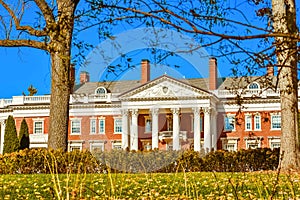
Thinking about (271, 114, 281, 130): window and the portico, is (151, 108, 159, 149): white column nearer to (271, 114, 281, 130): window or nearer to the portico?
the portico

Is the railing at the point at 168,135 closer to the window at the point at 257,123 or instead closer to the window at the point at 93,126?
the window at the point at 257,123

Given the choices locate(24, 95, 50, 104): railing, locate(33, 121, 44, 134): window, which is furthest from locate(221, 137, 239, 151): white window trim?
locate(24, 95, 50, 104): railing

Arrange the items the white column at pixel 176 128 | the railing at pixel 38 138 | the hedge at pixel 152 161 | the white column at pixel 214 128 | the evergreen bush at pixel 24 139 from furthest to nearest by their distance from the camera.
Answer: the railing at pixel 38 138, the white column at pixel 214 128, the white column at pixel 176 128, the evergreen bush at pixel 24 139, the hedge at pixel 152 161

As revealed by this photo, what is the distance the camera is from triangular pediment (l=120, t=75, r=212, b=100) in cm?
4653

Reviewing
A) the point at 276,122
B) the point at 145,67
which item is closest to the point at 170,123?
the point at 276,122

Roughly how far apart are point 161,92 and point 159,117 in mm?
2013

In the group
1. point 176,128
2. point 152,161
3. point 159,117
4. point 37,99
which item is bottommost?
point 152,161

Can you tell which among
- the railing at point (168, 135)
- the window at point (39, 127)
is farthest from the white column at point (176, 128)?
the window at point (39, 127)

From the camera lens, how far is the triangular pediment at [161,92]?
153ft

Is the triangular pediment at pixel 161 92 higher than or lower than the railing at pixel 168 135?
higher

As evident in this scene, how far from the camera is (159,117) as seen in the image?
48188 millimetres

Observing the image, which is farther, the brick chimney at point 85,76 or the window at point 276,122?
the window at point 276,122

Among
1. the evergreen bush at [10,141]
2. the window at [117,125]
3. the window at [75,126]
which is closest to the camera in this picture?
the evergreen bush at [10,141]

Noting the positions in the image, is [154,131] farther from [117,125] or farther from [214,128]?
[214,128]
